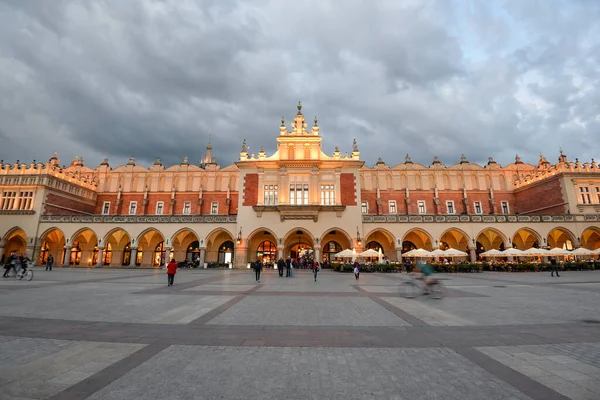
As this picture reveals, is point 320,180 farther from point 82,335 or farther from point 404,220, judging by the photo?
point 82,335

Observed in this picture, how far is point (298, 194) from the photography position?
1391 inches

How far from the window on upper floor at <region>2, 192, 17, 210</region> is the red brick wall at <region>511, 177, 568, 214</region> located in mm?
69150

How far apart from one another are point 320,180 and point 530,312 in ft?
90.6

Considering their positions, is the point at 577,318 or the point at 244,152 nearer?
the point at 577,318

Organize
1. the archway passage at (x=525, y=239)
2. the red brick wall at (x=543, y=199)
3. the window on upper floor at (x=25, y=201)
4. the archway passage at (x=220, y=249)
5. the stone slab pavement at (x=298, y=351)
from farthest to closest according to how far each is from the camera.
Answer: the archway passage at (x=220, y=249)
the archway passage at (x=525, y=239)
the window on upper floor at (x=25, y=201)
the red brick wall at (x=543, y=199)
the stone slab pavement at (x=298, y=351)

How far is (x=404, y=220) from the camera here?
112ft

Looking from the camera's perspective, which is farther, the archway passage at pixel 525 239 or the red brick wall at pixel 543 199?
the archway passage at pixel 525 239

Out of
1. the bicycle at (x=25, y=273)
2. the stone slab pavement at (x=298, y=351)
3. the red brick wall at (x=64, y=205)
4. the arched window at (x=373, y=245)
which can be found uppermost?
the red brick wall at (x=64, y=205)

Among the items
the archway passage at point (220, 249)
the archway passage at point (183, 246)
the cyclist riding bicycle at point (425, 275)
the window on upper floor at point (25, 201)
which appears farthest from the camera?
the archway passage at point (183, 246)

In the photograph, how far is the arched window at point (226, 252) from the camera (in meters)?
41.2

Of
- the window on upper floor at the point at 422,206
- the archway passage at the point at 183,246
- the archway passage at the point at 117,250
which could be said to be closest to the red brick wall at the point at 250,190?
the archway passage at the point at 183,246

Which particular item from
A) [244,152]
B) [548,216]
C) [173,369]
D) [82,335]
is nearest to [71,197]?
[244,152]

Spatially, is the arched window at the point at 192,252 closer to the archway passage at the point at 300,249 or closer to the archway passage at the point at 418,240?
the archway passage at the point at 300,249

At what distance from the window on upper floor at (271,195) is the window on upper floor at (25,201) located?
30.2 m
